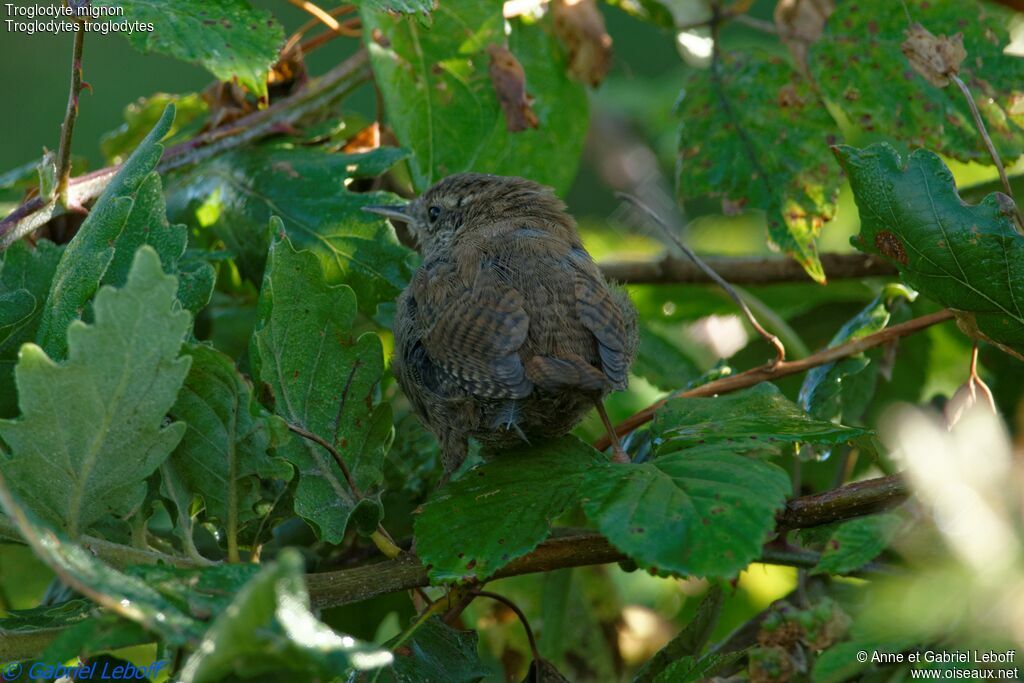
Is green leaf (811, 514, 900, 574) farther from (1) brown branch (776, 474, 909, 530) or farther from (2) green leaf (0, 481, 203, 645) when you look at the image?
(2) green leaf (0, 481, 203, 645)

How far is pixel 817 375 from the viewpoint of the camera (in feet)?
8.46

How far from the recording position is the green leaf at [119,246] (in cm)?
184

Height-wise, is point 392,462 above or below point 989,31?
below

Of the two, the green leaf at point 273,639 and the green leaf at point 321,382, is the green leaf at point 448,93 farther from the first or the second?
the green leaf at point 273,639

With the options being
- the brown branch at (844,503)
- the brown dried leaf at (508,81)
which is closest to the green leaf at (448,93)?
the brown dried leaf at (508,81)

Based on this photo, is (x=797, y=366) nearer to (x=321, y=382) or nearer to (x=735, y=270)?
(x=735, y=270)

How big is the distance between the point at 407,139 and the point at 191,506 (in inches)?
46.0

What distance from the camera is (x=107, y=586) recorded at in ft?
4.65

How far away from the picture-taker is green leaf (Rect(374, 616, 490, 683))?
6.42 ft

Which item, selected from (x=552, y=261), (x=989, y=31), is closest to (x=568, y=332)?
(x=552, y=261)

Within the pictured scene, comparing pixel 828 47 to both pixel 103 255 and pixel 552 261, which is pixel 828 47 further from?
pixel 103 255

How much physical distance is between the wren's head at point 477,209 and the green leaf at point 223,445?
1.18m

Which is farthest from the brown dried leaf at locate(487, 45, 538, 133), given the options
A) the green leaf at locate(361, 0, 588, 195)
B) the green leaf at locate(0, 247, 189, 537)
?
the green leaf at locate(0, 247, 189, 537)

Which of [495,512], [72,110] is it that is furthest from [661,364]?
[72,110]
